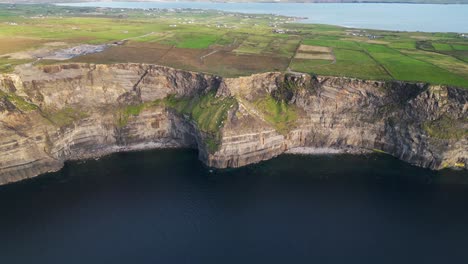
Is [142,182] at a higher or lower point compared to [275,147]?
lower

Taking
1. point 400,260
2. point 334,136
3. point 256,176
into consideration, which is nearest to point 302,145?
point 334,136

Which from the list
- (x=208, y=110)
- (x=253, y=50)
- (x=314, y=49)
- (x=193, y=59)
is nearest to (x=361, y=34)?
(x=314, y=49)

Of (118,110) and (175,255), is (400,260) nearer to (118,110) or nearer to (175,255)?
(175,255)

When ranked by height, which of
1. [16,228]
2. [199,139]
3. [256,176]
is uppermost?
[199,139]

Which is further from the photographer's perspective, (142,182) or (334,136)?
(334,136)

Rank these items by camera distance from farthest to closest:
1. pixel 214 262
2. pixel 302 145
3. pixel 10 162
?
pixel 302 145 → pixel 10 162 → pixel 214 262

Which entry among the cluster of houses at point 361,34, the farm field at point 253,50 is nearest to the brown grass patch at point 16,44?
the farm field at point 253,50

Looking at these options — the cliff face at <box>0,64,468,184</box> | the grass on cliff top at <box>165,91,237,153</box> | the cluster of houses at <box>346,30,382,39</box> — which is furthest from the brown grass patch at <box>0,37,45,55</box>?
the cluster of houses at <box>346,30,382,39</box>

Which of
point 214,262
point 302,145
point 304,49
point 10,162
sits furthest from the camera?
point 304,49

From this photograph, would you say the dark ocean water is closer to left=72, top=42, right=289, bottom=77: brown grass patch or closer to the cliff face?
the cliff face
